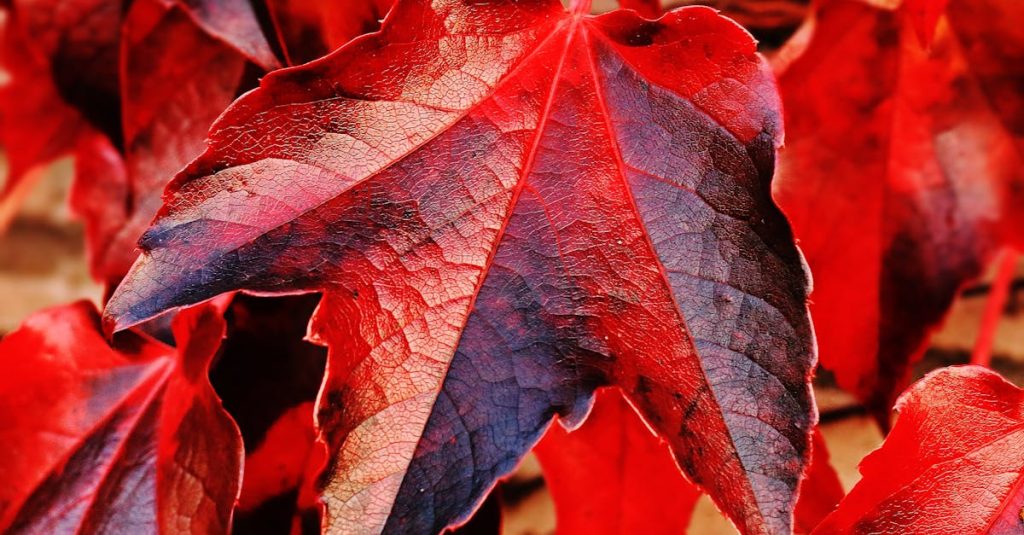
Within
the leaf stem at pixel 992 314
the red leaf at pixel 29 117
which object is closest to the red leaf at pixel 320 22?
the red leaf at pixel 29 117

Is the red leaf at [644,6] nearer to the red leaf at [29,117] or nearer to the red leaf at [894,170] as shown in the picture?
the red leaf at [894,170]

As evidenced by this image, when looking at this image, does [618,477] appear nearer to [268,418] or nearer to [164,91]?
[268,418]

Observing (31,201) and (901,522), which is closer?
(901,522)

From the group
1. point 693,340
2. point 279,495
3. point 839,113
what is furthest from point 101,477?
point 839,113

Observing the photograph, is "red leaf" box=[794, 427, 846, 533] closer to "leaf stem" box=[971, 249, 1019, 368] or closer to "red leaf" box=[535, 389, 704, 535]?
"red leaf" box=[535, 389, 704, 535]

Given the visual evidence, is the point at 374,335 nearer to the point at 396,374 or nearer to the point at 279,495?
the point at 396,374
